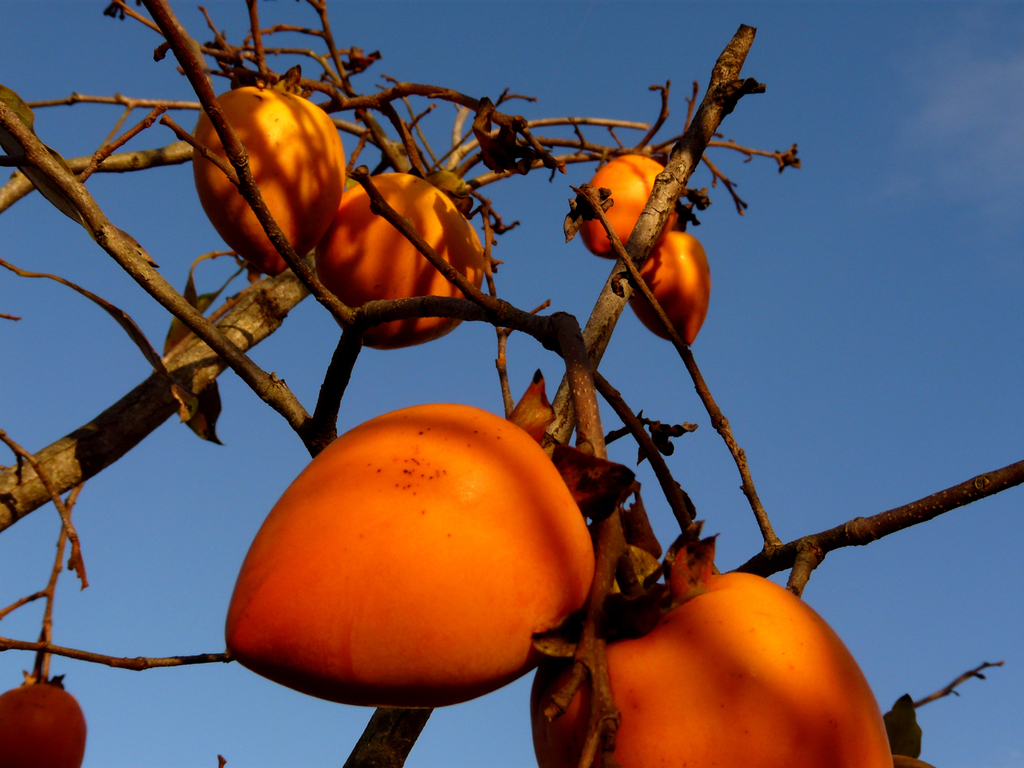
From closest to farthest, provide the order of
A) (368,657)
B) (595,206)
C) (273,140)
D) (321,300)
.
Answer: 1. (368,657)
2. (321,300)
3. (595,206)
4. (273,140)

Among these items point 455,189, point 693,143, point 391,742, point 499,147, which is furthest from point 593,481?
point 455,189

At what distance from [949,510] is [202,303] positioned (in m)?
1.51

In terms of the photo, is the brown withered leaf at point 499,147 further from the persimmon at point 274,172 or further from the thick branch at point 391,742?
the thick branch at point 391,742

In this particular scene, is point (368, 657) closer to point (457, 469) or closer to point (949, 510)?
point (457, 469)

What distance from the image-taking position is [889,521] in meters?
0.74

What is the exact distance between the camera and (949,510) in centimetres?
70

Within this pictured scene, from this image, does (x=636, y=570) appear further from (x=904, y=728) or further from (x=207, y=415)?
(x=207, y=415)

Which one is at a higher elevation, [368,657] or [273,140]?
[273,140]

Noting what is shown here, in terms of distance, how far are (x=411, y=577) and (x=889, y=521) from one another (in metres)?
0.48

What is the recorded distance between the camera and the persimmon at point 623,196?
1608 millimetres

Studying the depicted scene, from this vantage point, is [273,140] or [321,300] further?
[273,140]

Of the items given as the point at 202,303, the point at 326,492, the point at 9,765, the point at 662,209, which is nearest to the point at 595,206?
the point at 662,209

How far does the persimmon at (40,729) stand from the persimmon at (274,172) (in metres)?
0.96

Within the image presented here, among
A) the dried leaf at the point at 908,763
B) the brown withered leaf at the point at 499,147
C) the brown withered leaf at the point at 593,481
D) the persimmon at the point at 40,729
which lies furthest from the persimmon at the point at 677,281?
the persimmon at the point at 40,729
